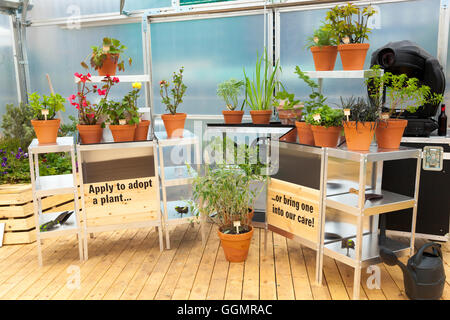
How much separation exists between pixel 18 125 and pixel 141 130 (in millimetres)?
2023

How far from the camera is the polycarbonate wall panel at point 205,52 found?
13.0ft

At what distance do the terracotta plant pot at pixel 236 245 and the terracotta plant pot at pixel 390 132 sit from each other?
45.8 inches

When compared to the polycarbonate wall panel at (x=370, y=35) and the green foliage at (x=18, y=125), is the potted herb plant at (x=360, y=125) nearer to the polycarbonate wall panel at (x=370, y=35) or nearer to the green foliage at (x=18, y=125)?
the polycarbonate wall panel at (x=370, y=35)

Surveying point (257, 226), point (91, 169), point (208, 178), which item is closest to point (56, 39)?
point (91, 169)

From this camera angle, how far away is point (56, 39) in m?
4.56

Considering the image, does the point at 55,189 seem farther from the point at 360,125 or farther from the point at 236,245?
the point at 360,125

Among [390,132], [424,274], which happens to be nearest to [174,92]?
[390,132]

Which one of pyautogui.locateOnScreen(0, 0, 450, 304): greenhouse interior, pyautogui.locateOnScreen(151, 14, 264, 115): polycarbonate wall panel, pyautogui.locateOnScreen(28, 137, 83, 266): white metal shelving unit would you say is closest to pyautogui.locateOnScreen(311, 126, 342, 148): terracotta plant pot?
pyautogui.locateOnScreen(0, 0, 450, 304): greenhouse interior

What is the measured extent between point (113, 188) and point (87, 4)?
7.81ft

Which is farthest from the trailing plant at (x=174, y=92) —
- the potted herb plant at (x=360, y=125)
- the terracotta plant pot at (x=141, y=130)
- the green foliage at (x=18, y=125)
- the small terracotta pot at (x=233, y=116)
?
the green foliage at (x=18, y=125)

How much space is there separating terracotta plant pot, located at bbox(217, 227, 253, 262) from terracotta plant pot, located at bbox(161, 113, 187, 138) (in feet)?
3.07

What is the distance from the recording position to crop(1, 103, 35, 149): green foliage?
4.37m

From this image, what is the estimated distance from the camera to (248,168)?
3078 mm
